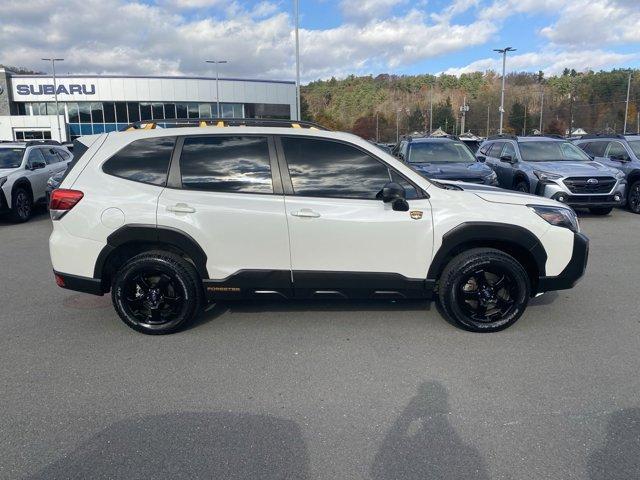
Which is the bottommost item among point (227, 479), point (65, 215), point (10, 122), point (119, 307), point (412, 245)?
point (227, 479)

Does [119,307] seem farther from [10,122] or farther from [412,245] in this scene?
[10,122]

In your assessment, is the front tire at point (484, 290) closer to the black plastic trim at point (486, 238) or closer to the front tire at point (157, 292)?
the black plastic trim at point (486, 238)

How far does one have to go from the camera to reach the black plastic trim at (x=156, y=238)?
14.0 feet

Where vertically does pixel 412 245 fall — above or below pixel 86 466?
above

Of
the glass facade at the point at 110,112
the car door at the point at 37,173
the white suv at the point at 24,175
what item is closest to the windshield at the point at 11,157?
the white suv at the point at 24,175

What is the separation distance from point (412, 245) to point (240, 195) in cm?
153

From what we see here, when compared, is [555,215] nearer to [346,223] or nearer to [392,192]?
[392,192]

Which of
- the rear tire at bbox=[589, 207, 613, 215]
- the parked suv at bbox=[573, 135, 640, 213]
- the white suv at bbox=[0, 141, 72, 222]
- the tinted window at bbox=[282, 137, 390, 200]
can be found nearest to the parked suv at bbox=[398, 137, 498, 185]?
the rear tire at bbox=[589, 207, 613, 215]

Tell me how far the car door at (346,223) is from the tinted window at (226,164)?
0.20 meters

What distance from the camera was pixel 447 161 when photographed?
11000mm

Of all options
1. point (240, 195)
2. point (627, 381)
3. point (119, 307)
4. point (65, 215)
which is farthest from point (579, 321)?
point (65, 215)

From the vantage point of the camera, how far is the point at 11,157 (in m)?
12.0

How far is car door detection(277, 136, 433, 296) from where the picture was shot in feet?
13.8

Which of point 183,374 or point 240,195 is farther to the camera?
point 240,195
